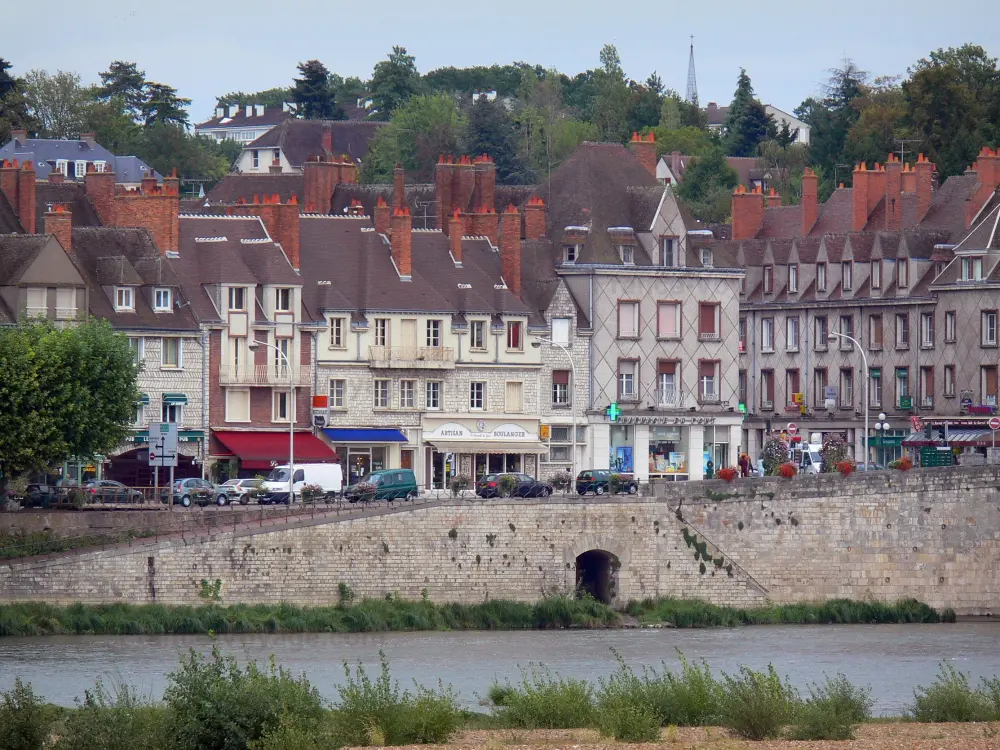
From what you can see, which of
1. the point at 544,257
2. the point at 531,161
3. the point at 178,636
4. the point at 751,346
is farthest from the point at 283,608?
the point at 531,161

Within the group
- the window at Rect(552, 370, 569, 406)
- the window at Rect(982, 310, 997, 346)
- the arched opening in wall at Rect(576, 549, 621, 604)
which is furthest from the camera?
the window at Rect(982, 310, 997, 346)

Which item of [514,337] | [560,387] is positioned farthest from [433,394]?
[560,387]

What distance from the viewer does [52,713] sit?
3928 centimetres

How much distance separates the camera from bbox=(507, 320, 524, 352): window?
81062 millimetres

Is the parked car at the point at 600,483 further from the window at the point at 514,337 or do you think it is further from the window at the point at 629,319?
the window at the point at 629,319

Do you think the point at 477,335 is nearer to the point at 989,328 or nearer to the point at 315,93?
the point at 989,328

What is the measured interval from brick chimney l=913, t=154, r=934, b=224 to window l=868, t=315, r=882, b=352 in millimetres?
4061

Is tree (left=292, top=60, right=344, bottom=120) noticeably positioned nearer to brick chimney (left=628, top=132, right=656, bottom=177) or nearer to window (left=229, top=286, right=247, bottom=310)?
brick chimney (left=628, top=132, right=656, bottom=177)

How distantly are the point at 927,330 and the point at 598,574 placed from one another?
2451 centimetres

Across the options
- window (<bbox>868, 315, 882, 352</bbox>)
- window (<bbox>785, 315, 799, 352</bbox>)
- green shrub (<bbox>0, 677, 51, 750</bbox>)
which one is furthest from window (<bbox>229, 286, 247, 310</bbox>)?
green shrub (<bbox>0, 677, 51, 750</bbox>)

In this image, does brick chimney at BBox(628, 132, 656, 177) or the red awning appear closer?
the red awning

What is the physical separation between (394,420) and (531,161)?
57914mm

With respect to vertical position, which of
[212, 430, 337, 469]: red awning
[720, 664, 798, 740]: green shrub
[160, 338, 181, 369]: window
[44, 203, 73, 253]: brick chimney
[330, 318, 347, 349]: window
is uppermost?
[44, 203, 73, 253]: brick chimney

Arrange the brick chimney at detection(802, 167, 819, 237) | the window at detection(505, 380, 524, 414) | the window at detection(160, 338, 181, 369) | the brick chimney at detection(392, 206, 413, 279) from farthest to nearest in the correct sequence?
the brick chimney at detection(802, 167, 819, 237)
the window at detection(505, 380, 524, 414)
the brick chimney at detection(392, 206, 413, 279)
the window at detection(160, 338, 181, 369)
